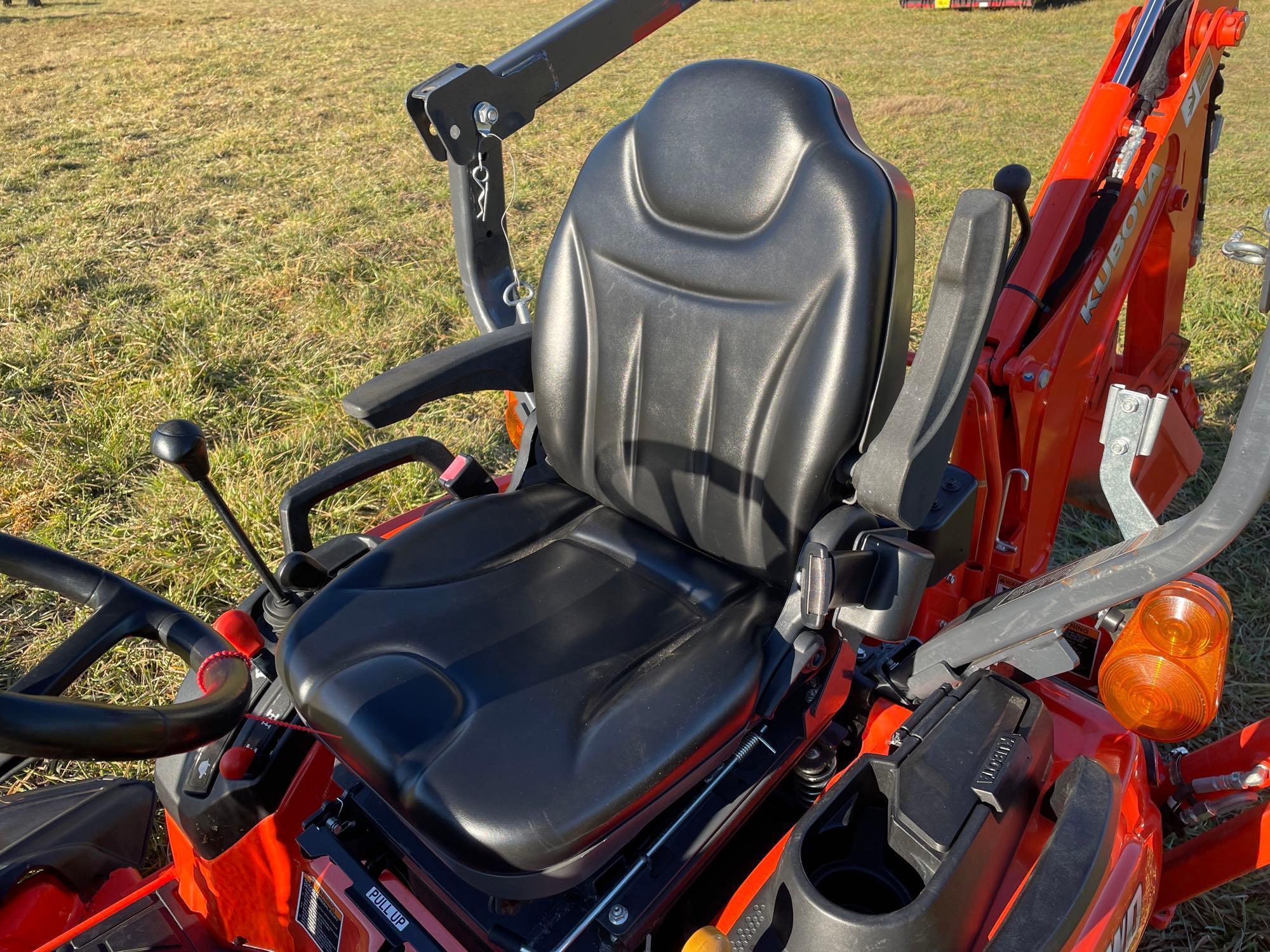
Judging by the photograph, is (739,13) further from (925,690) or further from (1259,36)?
(925,690)

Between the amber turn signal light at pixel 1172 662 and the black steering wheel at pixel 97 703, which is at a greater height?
the black steering wheel at pixel 97 703

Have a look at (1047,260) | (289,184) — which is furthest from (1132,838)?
(289,184)

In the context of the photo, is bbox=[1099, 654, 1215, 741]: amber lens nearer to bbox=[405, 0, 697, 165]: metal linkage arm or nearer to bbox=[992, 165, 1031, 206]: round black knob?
bbox=[992, 165, 1031, 206]: round black knob

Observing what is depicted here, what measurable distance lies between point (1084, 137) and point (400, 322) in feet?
8.31

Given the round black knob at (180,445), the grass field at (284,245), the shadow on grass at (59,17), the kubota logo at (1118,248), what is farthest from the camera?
the shadow on grass at (59,17)

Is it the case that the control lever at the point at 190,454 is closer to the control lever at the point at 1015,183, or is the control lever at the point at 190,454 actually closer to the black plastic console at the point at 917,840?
the black plastic console at the point at 917,840

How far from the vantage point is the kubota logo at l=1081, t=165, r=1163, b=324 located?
1693 mm

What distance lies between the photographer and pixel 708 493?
150 cm

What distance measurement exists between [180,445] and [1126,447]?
122cm

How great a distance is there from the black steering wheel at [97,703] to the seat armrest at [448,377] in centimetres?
44

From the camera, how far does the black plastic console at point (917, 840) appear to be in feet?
3.29

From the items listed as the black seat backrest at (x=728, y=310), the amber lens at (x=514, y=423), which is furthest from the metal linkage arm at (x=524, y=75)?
the amber lens at (x=514, y=423)

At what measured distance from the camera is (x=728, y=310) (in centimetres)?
143

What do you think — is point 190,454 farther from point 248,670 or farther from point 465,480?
point 465,480
